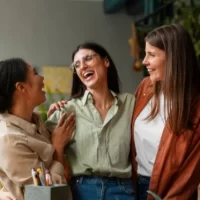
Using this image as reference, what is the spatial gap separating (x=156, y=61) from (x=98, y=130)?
331 mm

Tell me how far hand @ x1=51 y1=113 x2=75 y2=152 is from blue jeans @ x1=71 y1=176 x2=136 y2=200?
0.14 m

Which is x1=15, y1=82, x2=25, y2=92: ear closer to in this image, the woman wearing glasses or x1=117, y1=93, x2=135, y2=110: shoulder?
the woman wearing glasses

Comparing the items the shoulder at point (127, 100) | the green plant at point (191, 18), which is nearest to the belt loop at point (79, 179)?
the shoulder at point (127, 100)

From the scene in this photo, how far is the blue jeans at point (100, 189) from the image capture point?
5.51 feet

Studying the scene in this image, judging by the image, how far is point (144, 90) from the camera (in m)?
1.95

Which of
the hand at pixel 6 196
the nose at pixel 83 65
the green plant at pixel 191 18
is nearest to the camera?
the hand at pixel 6 196

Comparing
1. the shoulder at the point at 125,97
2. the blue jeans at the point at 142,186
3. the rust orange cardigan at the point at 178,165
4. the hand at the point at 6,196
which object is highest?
the shoulder at the point at 125,97

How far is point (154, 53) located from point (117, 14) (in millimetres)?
4022

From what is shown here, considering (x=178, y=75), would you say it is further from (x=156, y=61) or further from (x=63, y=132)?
(x=63, y=132)

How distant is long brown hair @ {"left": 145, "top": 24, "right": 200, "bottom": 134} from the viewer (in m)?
1.65

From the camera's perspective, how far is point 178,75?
1.68 m

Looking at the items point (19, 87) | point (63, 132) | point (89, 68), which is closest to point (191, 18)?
point (89, 68)

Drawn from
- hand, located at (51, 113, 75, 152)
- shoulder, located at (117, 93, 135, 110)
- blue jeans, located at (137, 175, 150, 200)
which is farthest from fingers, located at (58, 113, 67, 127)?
blue jeans, located at (137, 175, 150, 200)

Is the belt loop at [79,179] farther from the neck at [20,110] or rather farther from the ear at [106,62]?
the ear at [106,62]
